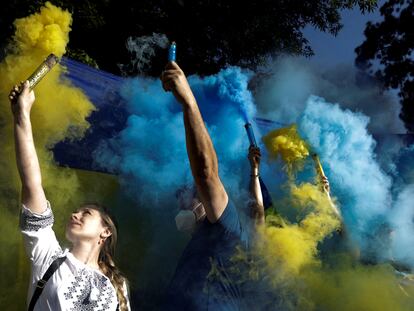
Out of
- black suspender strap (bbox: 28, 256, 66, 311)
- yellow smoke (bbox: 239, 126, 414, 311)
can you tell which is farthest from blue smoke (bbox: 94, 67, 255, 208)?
black suspender strap (bbox: 28, 256, 66, 311)

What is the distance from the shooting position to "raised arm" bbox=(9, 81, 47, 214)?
6.45 ft

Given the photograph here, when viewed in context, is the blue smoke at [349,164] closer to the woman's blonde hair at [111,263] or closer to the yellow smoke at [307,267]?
the yellow smoke at [307,267]

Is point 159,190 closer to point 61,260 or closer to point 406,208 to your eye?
point 61,260

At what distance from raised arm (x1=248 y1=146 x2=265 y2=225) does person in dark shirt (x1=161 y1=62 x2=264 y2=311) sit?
33 centimetres

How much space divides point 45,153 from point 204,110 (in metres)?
0.88

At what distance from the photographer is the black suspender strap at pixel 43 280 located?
71.8 inches

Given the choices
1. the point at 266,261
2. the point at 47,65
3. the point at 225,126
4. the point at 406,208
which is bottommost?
the point at 266,261

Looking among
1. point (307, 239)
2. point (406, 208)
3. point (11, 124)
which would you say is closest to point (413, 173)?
point (406, 208)

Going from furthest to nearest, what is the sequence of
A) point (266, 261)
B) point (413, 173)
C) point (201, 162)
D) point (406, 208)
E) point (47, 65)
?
point (413, 173)
point (406, 208)
point (266, 261)
point (47, 65)
point (201, 162)

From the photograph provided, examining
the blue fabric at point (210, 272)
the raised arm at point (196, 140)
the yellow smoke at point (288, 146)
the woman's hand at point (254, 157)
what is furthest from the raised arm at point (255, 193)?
the raised arm at point (196, 140)

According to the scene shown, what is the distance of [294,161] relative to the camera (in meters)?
3.14

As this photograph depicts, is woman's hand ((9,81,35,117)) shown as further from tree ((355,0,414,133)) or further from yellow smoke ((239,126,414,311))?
tree ((355,0,414,133))

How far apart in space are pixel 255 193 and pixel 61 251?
105cm

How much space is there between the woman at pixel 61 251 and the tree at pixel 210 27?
3.15 meters
